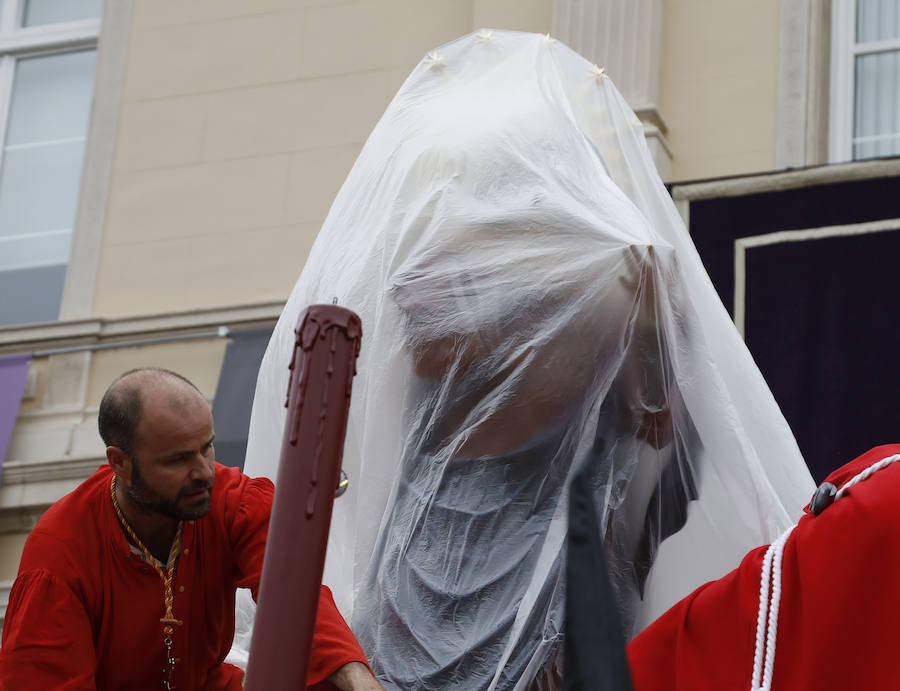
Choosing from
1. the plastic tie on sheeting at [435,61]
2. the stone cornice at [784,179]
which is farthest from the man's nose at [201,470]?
the stone cornice at [784,179]

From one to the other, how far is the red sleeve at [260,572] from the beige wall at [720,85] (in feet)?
10.9

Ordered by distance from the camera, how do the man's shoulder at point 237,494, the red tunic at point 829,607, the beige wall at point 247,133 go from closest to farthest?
the red tunic at point 829,607 → the man's shoulder at point 237,494 → the beige wall at point 247,133

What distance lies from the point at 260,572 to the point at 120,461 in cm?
35

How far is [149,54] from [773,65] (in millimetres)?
2753

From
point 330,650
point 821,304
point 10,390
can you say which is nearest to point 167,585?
point 330,650

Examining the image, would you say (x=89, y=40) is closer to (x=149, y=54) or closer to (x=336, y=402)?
(x=149, y=54)

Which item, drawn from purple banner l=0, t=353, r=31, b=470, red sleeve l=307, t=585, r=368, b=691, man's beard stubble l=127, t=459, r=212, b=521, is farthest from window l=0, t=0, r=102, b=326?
red sleeve l=307, t=585, r=368, b=691

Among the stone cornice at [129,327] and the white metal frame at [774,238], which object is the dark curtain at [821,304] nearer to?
the white metal frame at [774,238]

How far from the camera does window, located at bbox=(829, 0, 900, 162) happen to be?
576 centimetres

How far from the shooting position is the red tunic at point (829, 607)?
6.48 ft

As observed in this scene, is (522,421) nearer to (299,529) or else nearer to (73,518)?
(73,518)

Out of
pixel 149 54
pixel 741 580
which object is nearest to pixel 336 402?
pixel 741 580

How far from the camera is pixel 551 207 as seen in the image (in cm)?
297

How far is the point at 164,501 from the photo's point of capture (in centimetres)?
261
